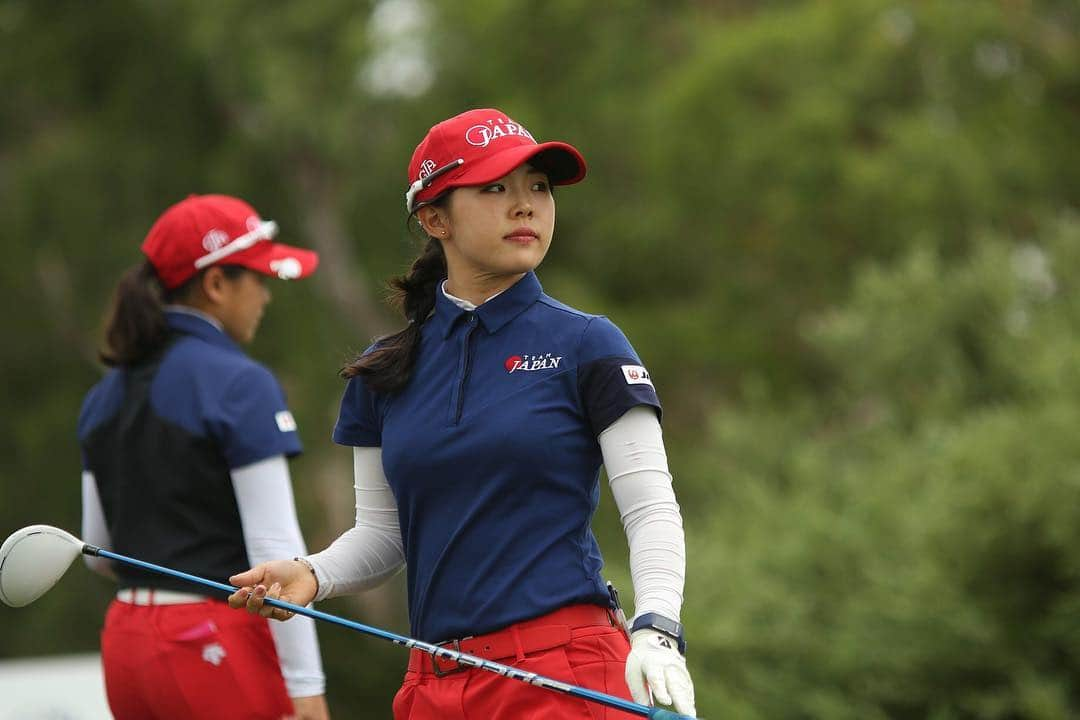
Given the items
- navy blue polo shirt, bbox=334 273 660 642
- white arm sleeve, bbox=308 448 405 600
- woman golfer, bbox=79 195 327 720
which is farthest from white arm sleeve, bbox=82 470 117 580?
navy blue polo shirt, bbox=334 273 660 642

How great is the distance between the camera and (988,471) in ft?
32.2

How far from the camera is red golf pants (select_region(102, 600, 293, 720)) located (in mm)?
4430

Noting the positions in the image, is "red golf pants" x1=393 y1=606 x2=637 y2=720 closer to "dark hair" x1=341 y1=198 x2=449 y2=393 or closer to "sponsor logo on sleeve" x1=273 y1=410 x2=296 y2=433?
"dark hair" x1=341 y1=198 x2=449 y2=393

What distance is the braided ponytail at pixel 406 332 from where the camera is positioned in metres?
3.61

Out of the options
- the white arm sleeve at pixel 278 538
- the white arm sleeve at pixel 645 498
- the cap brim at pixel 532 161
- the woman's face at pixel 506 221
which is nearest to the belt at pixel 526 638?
the white arm sleeve at pixel 645 498

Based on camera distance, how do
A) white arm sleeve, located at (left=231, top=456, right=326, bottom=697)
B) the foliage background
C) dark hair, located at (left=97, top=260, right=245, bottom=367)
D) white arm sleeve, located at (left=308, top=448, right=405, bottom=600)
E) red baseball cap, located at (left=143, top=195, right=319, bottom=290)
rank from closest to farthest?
white arm sleeve, located at (left=308, top=448, right=405, bottom=600) < white arm sleeve, located at (left=231, top=456, right=326, bottom=697) < dark hair, located at (left=97, top=260, right=245, bottom=367) < red baseball cap, located at (left=143, top=195, right=319, bottom=290) < the foliage background

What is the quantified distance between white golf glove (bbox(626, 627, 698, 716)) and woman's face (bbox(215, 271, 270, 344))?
2.03 metres

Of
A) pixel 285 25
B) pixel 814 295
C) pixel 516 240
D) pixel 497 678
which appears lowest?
pixel 497 678

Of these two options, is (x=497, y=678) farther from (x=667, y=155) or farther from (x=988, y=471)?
(x=667, y=155)

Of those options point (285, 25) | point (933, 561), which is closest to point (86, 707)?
point (933, 561)

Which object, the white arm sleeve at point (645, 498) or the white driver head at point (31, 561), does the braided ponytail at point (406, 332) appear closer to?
the white arm sleeve at point (645, 498)

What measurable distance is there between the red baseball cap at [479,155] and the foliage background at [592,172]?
37.9ft

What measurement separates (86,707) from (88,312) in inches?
649

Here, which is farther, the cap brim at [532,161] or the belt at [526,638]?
the cap brim at [532,161]
